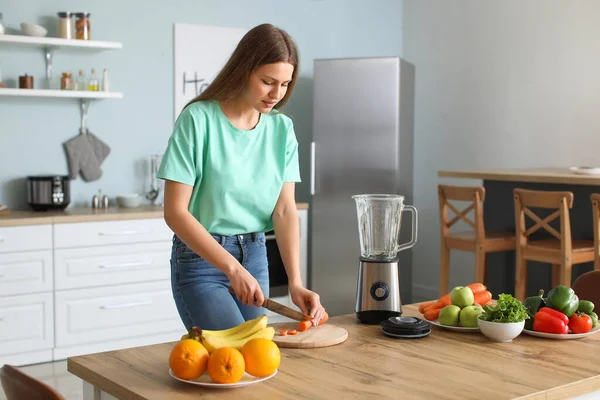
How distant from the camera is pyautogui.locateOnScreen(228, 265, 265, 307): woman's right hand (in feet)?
6.63

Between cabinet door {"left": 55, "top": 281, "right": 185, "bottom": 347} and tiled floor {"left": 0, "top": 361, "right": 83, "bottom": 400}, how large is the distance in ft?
0.52

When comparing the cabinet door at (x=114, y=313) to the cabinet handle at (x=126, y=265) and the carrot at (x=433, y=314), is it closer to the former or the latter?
the cabinet handle at (x=126, y=265)

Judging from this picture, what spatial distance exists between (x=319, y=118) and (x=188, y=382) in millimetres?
4230

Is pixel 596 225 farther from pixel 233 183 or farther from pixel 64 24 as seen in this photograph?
pixel 64 24

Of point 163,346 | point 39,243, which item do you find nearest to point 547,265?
point 39,243

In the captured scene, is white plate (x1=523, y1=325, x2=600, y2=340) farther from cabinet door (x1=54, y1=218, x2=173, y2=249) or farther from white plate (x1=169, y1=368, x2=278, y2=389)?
cabinet door (x1=54, y1=218, x2=173, y2=249)

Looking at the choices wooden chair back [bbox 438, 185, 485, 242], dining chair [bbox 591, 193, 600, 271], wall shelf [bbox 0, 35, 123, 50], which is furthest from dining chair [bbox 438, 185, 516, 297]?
wall shelf [bbox 0, 35, 123, 50]

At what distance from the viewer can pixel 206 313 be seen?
212 centimetres

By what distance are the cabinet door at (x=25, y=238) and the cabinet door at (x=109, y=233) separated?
54 mm

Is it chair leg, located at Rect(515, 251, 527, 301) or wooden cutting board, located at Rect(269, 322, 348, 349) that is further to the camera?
chair leg, located at Rect(515, 251, 527, 301)

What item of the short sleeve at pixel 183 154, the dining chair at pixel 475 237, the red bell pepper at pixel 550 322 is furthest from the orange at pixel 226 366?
the dining chair at pixel 475 237

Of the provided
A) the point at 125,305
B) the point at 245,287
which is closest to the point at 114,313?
the point at 125,305

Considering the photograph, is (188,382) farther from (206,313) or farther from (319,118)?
(319,118)

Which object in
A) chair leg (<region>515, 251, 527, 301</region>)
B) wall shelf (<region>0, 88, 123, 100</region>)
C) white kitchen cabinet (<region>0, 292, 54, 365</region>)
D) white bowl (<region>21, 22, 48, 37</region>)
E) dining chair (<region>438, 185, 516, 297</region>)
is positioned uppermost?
white bowl (<region>21, 22, 48, 37</region>)
